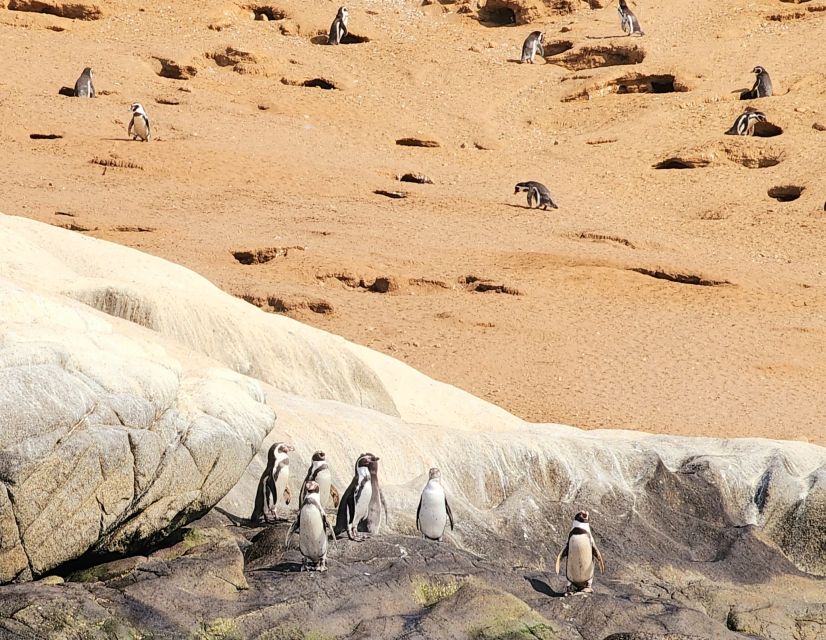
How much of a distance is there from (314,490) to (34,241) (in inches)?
284

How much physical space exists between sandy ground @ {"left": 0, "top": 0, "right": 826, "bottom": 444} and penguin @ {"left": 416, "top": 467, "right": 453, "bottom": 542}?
7.88 m

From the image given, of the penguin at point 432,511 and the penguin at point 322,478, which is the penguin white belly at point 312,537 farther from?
the penguin at point 432,511

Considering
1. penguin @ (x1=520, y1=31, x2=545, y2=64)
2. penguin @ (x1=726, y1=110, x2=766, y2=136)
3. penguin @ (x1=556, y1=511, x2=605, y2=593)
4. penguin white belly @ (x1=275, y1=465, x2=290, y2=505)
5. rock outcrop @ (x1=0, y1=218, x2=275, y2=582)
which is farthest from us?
penguin @ (x1=520, y1=31, x2=545, y2=64)

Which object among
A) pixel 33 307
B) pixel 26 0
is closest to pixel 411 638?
pixel 33 307

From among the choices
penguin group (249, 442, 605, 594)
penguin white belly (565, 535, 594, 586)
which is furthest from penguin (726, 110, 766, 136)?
penguin white belly (565, 535, 594, 586)

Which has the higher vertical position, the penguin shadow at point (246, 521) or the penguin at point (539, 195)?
the penguin shadow at point (246, 521)

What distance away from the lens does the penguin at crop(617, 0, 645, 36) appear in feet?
130

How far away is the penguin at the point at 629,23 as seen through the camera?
130 ft

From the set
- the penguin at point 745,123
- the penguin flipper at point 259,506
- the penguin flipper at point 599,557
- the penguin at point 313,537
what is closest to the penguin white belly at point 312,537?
the penguin at point 313,537

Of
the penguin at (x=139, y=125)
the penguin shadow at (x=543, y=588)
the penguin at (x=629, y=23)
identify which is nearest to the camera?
the penguin shadow at (x=543, y=588)

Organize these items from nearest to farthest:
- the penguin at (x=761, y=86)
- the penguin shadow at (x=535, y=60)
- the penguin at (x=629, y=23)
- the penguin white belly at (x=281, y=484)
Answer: the penguin white belly at (x=281, y=484) < the penguin at (x=761, y=86) < the penguin at (x=629, y=23) < the penguin shadow at (x=535, y=60)

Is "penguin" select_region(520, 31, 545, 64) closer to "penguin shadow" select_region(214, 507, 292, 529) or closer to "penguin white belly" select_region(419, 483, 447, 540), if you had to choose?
"penguin white belly" select_region(419, 483, 447, 540)

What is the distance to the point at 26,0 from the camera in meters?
37.5

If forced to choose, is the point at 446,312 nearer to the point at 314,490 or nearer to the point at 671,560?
the point at 671,560
